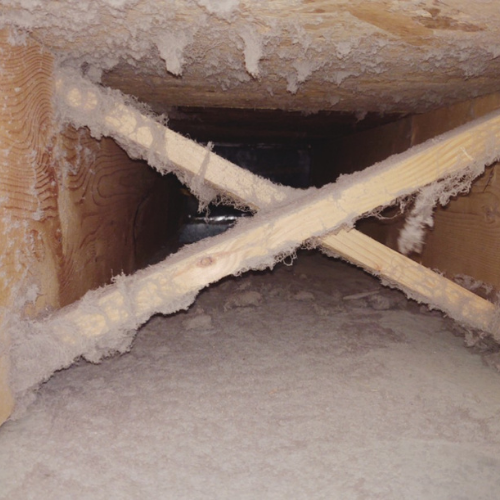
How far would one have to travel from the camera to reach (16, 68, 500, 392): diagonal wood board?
1.26 metres

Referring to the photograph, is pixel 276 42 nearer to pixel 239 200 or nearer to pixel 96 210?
pixel 239 200

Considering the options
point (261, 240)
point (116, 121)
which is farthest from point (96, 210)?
point (261, 240)

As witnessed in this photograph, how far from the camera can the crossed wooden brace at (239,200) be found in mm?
1265

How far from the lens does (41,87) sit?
1.24 metres

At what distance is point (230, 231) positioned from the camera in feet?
4.56

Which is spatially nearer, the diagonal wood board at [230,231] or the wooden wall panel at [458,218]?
the diagonal wood board at [230,231]

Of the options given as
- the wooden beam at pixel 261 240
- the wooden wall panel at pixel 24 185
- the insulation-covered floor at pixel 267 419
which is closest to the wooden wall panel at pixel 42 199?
the wooden wall panel at pixel 24 185

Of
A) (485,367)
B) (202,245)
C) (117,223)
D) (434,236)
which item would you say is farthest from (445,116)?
(117,223)

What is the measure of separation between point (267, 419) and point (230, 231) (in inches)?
21.4

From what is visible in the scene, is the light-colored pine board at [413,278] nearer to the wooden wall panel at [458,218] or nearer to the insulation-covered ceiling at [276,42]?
the wooden wall panel at [458,218]

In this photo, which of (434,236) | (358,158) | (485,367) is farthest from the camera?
(358,158)

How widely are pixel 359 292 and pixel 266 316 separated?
2.23ft

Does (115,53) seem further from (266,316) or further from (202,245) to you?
(266,316)

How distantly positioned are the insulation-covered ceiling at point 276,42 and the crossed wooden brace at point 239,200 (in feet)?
0.59
